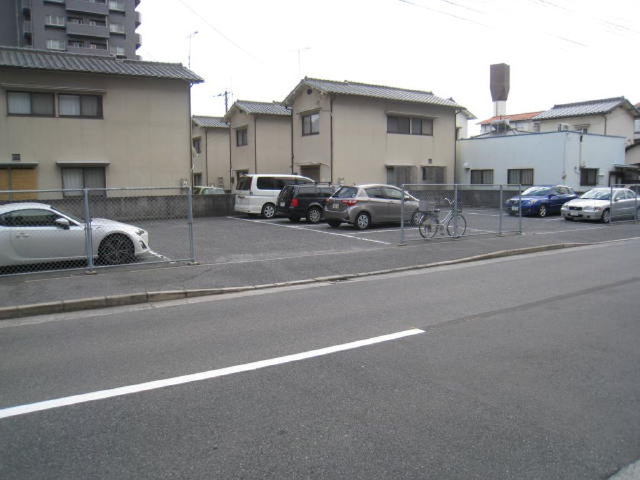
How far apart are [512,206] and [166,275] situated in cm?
1801

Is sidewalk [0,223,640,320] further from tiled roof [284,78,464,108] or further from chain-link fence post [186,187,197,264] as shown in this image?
tiled roof [284,78,464,108]

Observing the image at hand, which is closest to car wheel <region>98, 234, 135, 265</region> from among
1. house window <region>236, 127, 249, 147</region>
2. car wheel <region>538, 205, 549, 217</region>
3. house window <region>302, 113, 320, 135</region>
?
house window <region>302, 113, 320, 135</region>

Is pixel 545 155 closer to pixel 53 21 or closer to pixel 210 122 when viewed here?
pixel 210 122

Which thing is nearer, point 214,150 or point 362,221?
point 362,221

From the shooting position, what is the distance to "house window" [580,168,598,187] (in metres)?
28.9

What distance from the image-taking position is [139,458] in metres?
3.31

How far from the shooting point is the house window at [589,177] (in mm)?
28891

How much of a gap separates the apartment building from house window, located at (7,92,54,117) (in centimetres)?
3694

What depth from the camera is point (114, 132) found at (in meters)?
21.3

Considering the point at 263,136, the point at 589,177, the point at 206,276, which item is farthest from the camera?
the point at 263,136

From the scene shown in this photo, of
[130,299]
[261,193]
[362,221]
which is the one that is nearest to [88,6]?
[261,193]

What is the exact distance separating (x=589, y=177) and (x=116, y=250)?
27709 millimetres

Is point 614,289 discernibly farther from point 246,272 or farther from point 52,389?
point 52,389

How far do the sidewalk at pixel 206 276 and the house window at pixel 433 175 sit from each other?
1566 cm
